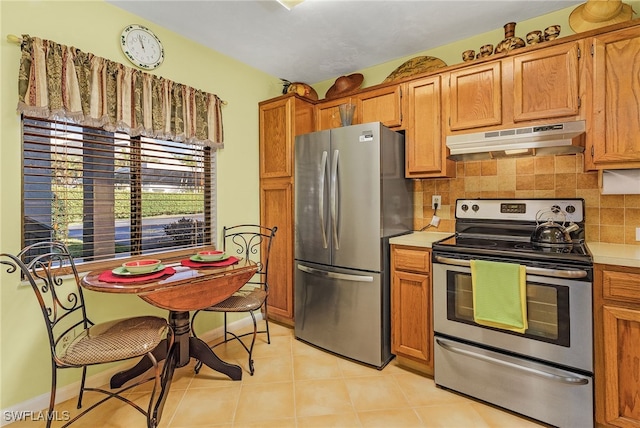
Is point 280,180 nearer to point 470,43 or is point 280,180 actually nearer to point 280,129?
point 280,129

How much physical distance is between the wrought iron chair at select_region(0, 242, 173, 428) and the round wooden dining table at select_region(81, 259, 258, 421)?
0.09 metres

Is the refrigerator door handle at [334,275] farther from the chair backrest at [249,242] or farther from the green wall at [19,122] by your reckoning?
the green wall at [19,122]

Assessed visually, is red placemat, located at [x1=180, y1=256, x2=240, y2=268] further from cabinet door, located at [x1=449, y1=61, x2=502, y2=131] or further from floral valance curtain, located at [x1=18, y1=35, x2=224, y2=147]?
cabinet door, located at [x1=449, y1=61, x2=502, y2=131]

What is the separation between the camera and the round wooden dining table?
1630 mm

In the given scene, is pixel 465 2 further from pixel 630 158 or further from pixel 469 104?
pixel 630 158

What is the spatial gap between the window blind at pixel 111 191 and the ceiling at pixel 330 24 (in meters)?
0.94

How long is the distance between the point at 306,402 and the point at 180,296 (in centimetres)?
100

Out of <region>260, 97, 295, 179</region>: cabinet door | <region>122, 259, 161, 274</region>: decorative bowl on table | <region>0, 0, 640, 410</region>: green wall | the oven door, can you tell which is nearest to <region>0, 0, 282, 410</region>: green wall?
<region>0, 0, 640, 410</region>: green wall

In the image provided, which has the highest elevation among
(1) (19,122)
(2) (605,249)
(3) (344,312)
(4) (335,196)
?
(1) (19,122)

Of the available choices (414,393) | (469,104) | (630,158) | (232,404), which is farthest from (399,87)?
(232,404)

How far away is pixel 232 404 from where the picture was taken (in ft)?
6.25

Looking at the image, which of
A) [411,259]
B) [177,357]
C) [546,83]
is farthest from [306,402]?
[546,83]

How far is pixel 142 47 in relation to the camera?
7.63 ft

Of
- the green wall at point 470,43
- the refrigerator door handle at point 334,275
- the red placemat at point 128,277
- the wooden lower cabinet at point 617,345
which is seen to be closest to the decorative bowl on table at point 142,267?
the red placemat at point 128,277
